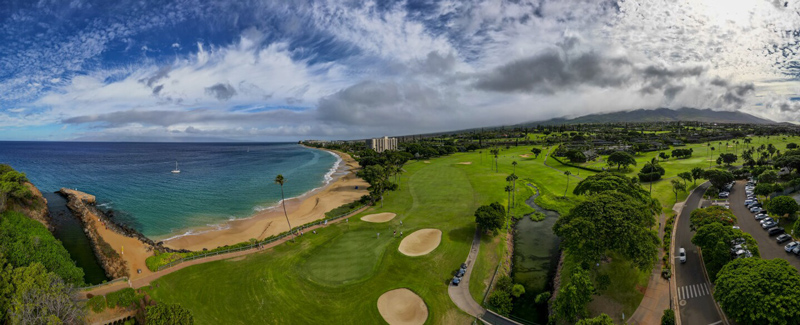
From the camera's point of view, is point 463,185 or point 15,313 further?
point 463,185

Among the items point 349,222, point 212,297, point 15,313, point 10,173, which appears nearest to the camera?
point 15,313

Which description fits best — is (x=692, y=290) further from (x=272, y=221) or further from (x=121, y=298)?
(x=272, y=221)

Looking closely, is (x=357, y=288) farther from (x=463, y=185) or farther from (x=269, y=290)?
(x=463, y=185)

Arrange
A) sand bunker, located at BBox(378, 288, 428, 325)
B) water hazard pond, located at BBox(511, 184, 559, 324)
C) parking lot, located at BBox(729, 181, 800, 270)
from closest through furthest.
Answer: sand bunker, located at BBox(378, 288, 428, 325)
water hazard pond, located at BBox(511, 184, 559, 324)
parking lot, located at BBox(729, 181, 800, 270)

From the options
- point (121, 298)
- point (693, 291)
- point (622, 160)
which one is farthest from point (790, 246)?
point (121, 298)

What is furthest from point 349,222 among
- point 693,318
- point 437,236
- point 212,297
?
point 693,318

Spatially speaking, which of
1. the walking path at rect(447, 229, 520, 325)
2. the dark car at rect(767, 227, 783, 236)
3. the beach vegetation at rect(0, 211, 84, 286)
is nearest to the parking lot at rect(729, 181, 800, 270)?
the dark car at rect(767, 227, 783, 236)

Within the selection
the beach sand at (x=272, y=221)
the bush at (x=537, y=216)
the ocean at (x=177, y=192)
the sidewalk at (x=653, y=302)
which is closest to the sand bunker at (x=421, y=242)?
the bush at (x=537, y=216)

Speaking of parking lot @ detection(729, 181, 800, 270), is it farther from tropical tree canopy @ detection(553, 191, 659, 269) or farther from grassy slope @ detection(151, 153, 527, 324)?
grassy slope @ detection(151, 153, 527, 324)
